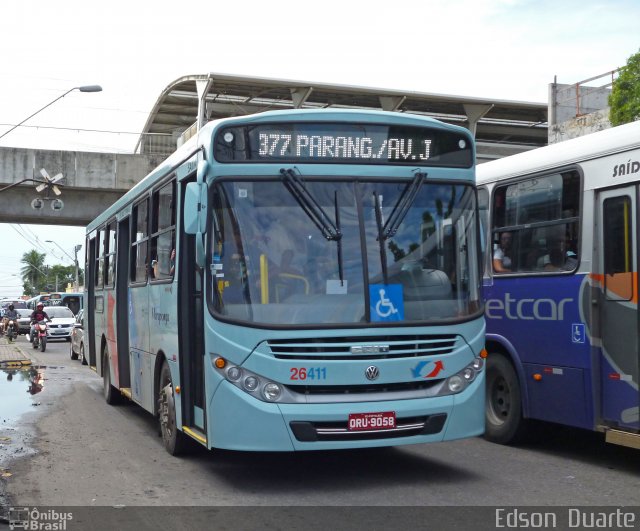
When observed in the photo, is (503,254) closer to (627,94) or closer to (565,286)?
(565,286)

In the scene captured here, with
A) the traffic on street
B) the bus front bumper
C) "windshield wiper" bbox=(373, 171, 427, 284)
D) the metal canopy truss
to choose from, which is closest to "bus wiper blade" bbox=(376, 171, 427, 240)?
"windshield wiper" bbox=(373, 171, 427, 284)

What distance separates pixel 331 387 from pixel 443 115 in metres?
46.6

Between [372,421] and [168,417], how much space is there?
2885 mm

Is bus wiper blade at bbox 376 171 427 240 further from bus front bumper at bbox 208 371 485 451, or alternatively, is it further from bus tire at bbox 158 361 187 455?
Answer: bus tire at bbox 158 361 187 455

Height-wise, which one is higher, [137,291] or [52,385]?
[137,291]

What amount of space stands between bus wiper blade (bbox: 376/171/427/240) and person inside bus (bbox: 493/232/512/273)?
7.83 feet

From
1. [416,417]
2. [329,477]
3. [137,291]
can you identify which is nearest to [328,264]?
[416,417]

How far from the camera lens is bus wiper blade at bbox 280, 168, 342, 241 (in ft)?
25.8

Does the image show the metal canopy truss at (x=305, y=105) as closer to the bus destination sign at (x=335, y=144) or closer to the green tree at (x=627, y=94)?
the green tree at (x=627, y=94)

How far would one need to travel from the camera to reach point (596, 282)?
28.7 feet

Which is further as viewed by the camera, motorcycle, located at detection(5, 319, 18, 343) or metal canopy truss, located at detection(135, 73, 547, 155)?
metal canopy truss, located at detection(135, 73, 547, 155)

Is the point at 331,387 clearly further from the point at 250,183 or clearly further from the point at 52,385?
the point at 52,385

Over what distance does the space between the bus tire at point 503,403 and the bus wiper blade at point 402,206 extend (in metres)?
2.97

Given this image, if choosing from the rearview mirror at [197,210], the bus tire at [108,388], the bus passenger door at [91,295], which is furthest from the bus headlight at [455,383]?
the bus passenger door at [91,295]
